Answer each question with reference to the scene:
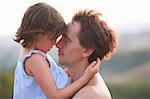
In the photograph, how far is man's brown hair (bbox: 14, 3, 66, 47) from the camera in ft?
9.46

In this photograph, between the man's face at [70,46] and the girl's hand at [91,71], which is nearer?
the girl's hand at [91,71]

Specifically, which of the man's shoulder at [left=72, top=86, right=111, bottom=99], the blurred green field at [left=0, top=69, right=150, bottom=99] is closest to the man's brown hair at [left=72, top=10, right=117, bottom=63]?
the man's shoulder at [left=72, top=86, right=111, bottom=99]

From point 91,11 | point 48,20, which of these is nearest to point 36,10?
point 48,20

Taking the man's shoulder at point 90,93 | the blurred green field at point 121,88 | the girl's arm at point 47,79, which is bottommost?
the blurred green field at point 121,88

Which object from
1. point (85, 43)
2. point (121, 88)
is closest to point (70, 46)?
point (85, 43)

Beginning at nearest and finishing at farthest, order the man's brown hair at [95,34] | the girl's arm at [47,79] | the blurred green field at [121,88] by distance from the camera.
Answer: the girl's arm at [47,79]
the man's brown hair at [95,34]
the blurred green field at [121,88]

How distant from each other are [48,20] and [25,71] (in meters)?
0.29

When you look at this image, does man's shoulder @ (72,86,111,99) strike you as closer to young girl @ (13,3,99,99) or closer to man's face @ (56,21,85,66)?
young girl @ (13,3,99,99)

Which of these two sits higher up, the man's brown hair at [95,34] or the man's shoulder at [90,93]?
the man's brown hair at [95,34]

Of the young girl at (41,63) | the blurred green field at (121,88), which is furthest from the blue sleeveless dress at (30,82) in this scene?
the blurred green field at (121,88)

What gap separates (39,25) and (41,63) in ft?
0.66

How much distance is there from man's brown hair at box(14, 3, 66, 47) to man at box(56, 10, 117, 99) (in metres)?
0.09

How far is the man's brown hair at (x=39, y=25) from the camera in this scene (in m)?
2.88

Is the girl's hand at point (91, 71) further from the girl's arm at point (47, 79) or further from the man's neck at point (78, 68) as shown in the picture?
the man's neck at point (78, 68)
